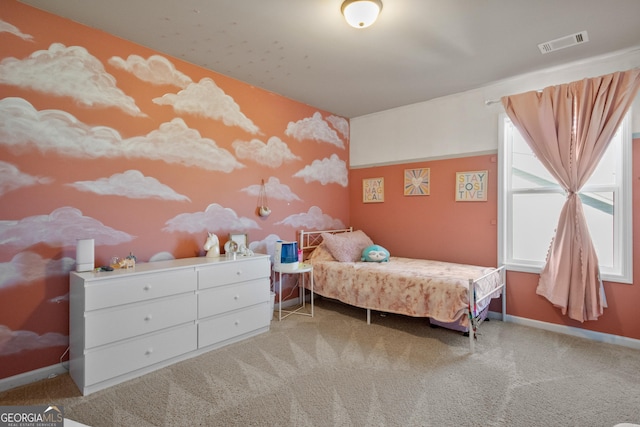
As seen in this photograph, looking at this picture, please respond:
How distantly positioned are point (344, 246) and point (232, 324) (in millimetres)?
1705

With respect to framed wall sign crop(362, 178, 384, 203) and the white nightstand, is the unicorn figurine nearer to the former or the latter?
the white nightstand

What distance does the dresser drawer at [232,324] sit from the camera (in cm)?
277

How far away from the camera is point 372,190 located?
480 centimetres

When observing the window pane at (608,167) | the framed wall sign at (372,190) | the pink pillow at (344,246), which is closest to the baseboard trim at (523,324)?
the pink pillow at (344,246)

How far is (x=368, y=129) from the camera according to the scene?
15.8 ft

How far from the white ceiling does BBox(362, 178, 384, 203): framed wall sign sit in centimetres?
152

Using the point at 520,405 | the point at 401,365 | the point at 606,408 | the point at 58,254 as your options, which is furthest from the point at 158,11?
the point at 606,408

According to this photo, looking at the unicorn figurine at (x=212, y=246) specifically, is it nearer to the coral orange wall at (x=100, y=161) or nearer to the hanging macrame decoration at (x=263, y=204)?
the coral orange wall at (x=100, y=161)

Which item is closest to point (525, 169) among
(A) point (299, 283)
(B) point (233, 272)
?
(A) point (299, 283)

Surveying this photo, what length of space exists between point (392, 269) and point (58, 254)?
3033 millimetres

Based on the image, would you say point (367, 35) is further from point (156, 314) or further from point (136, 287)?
point (156, 314)

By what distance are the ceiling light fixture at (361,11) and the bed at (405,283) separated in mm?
2237

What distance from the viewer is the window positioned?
9.65ft

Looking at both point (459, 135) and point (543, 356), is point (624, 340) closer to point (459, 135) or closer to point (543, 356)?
point (543, 356)
